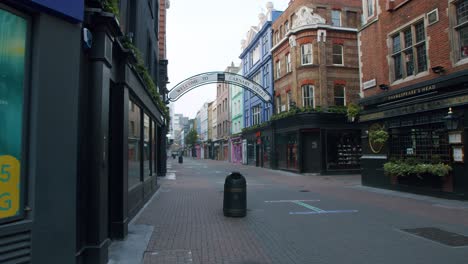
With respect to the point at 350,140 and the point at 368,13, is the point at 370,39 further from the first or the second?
the point at 350,140

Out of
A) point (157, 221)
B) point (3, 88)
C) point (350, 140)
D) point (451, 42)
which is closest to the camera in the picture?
point (3, 88)

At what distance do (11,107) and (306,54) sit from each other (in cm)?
2388

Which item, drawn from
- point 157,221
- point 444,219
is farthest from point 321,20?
point 157,221

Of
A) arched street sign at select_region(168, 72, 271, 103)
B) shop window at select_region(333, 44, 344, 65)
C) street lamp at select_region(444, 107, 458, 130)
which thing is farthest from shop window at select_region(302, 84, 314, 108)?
street lamp at select_region(444, 107, 458, 130)

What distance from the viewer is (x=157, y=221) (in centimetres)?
845

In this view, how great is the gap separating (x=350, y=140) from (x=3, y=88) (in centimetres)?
2405

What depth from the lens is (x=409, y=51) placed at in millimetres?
14102

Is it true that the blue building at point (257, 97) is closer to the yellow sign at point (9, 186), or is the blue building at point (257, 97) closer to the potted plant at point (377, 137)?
the potted plant at point (377, 137)

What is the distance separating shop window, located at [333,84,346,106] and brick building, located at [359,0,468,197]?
27.1ft

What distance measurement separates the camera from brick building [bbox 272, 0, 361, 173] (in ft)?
79.7

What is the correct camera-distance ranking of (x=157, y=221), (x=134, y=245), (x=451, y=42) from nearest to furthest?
(x=134, y=245)
(x=157, y=221)
(x=451, y=42)

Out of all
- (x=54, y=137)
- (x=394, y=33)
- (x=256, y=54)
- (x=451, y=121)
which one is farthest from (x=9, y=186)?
(x=256, y=54)

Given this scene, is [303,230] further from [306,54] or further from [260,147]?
[260,147]

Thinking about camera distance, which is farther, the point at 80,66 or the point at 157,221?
the point at 157,221
